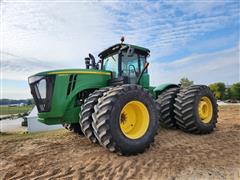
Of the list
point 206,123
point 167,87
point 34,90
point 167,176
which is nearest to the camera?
point 167,176

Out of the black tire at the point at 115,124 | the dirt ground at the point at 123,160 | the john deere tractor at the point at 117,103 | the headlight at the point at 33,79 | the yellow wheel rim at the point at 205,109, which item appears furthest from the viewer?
the yellow wheel rim at the point at 205,109

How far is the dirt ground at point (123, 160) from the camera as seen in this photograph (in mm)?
3418

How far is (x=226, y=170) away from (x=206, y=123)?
2880 mm

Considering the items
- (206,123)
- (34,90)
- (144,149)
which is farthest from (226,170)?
(34,90)

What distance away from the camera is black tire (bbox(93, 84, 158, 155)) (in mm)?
3984

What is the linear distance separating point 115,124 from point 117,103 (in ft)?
1.34

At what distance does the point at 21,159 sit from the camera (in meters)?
4.28

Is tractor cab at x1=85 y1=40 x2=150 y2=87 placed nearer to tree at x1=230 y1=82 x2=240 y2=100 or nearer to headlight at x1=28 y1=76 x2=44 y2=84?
headlight at x1=28 y1=76 x2=44 y2=84

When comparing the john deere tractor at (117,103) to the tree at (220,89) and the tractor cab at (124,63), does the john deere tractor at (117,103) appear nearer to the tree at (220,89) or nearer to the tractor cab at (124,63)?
the tractor cab at (124,63)

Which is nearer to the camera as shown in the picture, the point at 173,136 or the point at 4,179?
the point at 4,179

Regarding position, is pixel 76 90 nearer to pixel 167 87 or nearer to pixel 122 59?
pixel 122 59

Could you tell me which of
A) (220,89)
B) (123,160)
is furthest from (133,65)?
(220,89)

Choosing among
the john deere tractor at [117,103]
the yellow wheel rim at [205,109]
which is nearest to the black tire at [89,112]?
the john deere tractor at [117,103]

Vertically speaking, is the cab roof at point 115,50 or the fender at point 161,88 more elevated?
the cab roof at point 115,50
